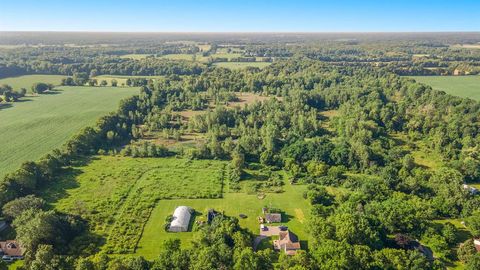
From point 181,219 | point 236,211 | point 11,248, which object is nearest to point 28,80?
point 11,248

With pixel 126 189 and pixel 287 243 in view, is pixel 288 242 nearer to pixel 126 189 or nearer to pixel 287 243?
Result: pixel 287 243

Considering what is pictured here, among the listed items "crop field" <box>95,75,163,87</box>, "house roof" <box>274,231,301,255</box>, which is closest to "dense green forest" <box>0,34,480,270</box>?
"house roof" <box>274,231,301,255</box>

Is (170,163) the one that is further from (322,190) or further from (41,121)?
(41,121)

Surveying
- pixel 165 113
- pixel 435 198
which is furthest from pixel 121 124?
pixel 435 198

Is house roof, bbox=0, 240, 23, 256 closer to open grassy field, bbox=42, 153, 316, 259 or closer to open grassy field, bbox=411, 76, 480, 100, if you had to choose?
open grassy field, bbox=42, 153, 316, 259

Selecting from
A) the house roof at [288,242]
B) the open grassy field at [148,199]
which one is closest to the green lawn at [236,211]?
the open grassy field at [148,199]

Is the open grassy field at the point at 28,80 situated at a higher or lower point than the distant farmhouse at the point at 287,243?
higher

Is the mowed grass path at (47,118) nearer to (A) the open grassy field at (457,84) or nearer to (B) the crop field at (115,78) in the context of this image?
(B) the crop field at (115,78)
